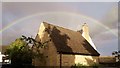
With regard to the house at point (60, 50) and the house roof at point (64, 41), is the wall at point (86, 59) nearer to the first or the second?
the house at point (60, 50)

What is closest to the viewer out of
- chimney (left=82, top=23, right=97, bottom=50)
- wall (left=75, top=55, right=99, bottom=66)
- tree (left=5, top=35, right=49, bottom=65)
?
tree (left=5, top=35, right=49, bottom=65)

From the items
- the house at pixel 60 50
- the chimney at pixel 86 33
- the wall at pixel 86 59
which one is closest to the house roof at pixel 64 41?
the house at pixel 60 50

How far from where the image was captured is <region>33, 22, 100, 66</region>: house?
30.7 metres

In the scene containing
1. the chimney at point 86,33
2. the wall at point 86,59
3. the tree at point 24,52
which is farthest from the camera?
the chimney at point 86,33

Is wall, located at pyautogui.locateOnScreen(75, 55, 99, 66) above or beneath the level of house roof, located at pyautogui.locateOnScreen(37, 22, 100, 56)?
beneath

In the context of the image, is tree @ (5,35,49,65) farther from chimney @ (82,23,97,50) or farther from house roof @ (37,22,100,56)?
chimney @ (82,23,97,50)

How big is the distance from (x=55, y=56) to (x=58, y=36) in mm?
4892

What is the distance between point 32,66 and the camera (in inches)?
1308

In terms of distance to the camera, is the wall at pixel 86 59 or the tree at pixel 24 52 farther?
the wall at pixel 86 59

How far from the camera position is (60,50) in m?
30.3

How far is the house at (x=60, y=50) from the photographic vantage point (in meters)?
30.7

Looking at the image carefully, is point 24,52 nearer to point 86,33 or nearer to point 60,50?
point 60,50

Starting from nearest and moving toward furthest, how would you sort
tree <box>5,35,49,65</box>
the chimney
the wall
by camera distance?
tree <box>5,35,49,65</box> → the wall → the chimney

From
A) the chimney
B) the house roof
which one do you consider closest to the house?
the house roof
